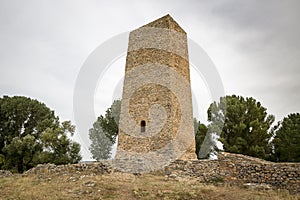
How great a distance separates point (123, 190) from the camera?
7.44 metres

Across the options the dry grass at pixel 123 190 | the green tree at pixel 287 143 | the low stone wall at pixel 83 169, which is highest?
the green tree at pixel 287 143

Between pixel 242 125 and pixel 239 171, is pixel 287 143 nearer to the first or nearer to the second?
pixel 242 125

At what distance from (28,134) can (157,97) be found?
43.0ft

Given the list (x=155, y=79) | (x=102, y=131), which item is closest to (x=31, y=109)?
(x=102, y=131)

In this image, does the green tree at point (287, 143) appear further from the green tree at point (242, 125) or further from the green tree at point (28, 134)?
the green tree at point (28, 134)

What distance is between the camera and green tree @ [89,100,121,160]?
73.4ft

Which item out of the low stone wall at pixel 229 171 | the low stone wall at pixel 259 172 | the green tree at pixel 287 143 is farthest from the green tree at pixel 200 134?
the low stone wall at pixel 259 172

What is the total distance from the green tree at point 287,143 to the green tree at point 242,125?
55cm

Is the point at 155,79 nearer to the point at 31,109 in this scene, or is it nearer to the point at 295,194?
the point at 295,194

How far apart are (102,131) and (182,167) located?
553 inches

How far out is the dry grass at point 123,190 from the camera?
6914 millimetres

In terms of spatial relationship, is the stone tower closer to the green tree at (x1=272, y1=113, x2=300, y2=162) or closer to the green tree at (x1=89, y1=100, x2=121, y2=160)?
the green tree at (x1=272, y1=113, x2=300, y2=162)

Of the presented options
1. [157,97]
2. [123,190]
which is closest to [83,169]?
[123,190]

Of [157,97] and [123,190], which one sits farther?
[157,97]
